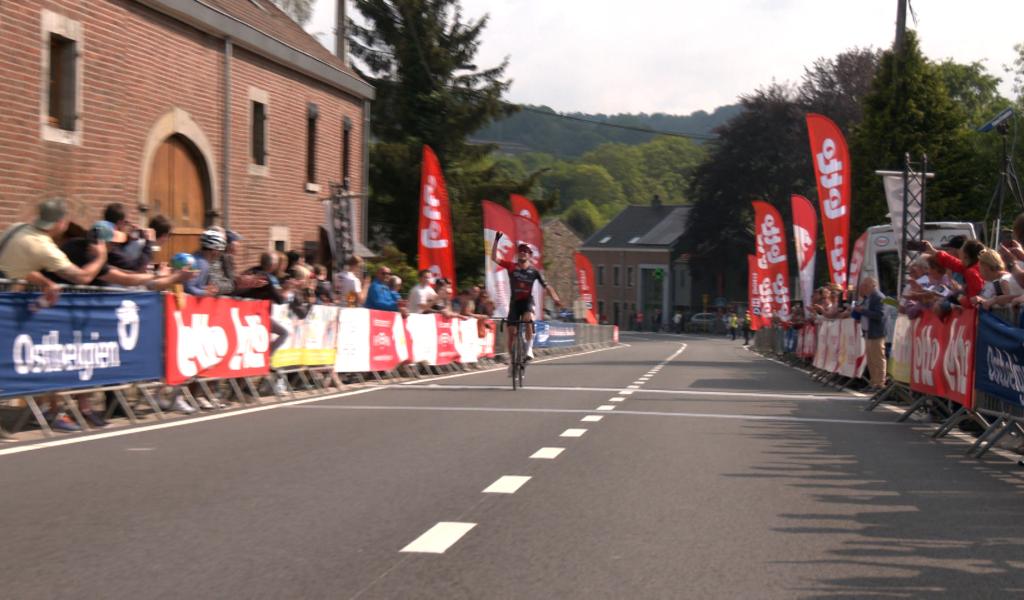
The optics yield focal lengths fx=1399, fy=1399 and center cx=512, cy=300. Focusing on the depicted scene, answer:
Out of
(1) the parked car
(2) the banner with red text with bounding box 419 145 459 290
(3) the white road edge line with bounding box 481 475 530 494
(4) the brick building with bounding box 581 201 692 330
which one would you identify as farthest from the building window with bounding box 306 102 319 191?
(4) the brick building with bounding box 581 201 692 330

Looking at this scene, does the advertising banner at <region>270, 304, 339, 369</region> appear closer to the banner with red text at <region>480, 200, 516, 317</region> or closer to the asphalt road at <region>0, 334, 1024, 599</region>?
the asphalt road at <region>0, 334, 1024, 599</region>

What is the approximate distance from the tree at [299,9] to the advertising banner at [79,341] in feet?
117

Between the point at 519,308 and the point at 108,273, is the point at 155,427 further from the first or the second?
the point at 519,308

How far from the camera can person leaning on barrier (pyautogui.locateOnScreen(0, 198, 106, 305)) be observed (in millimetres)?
11227

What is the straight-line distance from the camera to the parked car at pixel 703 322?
117m

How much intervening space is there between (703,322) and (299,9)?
2910 inches

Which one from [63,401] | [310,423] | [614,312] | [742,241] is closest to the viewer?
[63,401]

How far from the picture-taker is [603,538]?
264 inches

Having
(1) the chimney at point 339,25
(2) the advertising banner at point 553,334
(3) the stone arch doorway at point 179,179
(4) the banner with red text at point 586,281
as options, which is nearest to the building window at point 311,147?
(3) the stone arch doorway at point 179,179

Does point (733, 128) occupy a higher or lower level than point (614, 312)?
higher

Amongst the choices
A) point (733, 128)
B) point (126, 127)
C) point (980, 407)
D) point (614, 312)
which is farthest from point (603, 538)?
point (614, 312)

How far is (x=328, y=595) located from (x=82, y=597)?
91 centimetres

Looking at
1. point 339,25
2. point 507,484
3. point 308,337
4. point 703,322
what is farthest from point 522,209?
point 703,322

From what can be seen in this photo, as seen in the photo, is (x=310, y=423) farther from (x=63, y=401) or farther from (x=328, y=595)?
(x=328, y=595)
